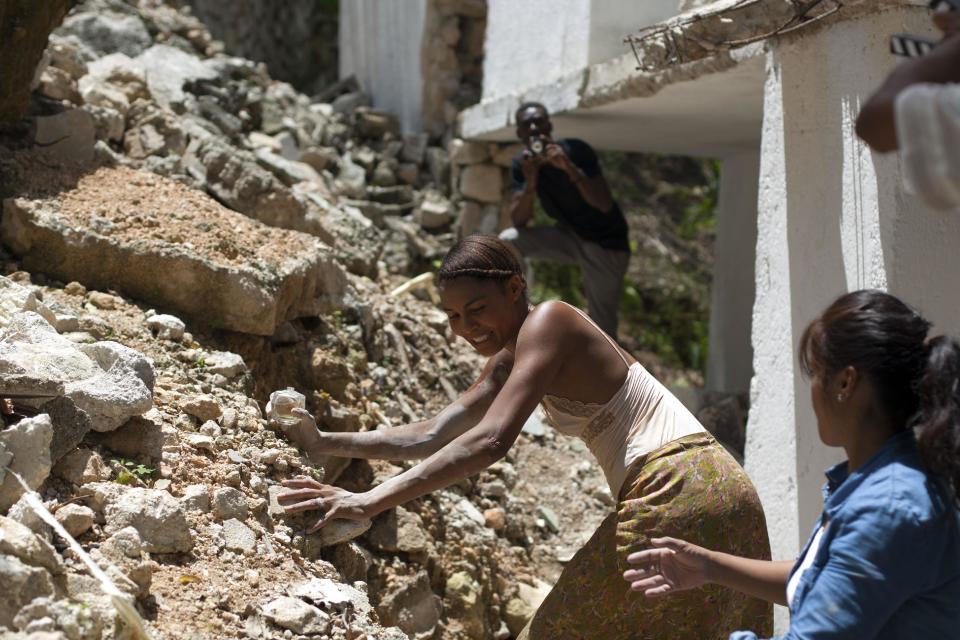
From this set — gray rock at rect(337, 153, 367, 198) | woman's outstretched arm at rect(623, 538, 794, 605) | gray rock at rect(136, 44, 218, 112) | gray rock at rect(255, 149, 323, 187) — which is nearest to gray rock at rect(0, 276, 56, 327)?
woman's outstretched arm at rect(623, 538, 794, 605)

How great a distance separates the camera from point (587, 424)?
296cm

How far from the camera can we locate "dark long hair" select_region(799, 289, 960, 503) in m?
1.91

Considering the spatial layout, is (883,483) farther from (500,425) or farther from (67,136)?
(67,136)

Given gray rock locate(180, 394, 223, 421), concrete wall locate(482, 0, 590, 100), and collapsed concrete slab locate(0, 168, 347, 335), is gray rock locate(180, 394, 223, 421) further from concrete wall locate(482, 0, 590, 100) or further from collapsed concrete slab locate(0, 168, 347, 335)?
concrete wall locate(482, 0, 590, 100)

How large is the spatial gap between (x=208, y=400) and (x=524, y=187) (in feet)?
11.3

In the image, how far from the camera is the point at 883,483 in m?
1.93

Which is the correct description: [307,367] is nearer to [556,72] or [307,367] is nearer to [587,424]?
[587,424]

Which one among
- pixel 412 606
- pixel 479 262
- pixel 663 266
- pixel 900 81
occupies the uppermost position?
pixel 900 81

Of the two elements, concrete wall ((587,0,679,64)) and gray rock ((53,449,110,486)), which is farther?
concrete wall ((587,0,679,64))

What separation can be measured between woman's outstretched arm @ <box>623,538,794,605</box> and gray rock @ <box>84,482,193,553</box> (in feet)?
3.93

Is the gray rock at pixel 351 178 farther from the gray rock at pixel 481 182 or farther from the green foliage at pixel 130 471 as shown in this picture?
the green foliage at pixel 130 471

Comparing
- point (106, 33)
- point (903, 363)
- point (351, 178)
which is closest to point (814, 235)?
point (903, 363)

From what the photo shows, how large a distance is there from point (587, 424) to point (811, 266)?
1.78 metres

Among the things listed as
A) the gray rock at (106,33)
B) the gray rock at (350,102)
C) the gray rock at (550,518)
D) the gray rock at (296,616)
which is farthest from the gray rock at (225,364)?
the gray rock at (350,102)
